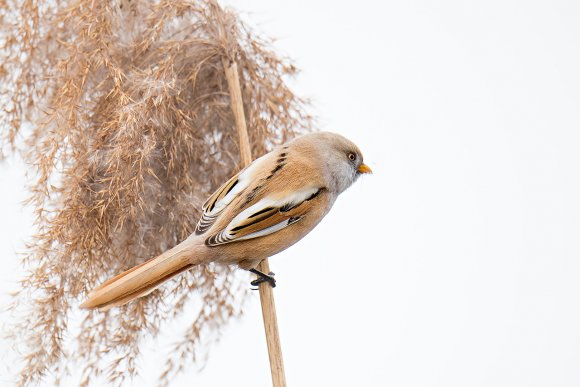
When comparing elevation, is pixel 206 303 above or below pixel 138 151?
below

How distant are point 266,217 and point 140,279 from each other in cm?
42

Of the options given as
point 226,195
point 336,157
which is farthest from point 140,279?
point 336,157

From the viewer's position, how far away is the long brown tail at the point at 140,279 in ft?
6.66

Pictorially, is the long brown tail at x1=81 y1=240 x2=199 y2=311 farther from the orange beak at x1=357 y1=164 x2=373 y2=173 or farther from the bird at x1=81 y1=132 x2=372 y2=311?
the orange beak at x1=357 y1=164 x2=373 y2=173

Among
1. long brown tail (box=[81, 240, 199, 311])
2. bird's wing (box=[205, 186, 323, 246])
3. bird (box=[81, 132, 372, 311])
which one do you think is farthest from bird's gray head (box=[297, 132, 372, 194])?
long brown tail (box=[81, 240, 199, 311])

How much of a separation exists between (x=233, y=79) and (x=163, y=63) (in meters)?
0.26

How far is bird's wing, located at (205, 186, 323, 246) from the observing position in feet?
7.18

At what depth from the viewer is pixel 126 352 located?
2.41 meters

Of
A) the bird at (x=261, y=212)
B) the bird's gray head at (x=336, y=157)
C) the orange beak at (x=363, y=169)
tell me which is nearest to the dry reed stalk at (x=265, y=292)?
the bird at (x=261, y=212)

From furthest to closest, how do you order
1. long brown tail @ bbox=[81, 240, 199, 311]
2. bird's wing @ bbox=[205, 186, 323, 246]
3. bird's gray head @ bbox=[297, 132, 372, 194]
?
bird's gray head @ bbox=[297, 132, 372, 194], bird's wing @ bbox=[205, 186, 323, 246], long brown tail @ bbox=[81, 240, 199, 311]

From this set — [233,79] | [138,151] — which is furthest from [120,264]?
[233,79]

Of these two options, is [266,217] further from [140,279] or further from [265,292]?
[140,279]

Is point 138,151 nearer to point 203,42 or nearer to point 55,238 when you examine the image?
point 55,238

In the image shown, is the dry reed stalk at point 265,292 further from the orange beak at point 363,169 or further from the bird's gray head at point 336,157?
the orange beak at point 363,169
